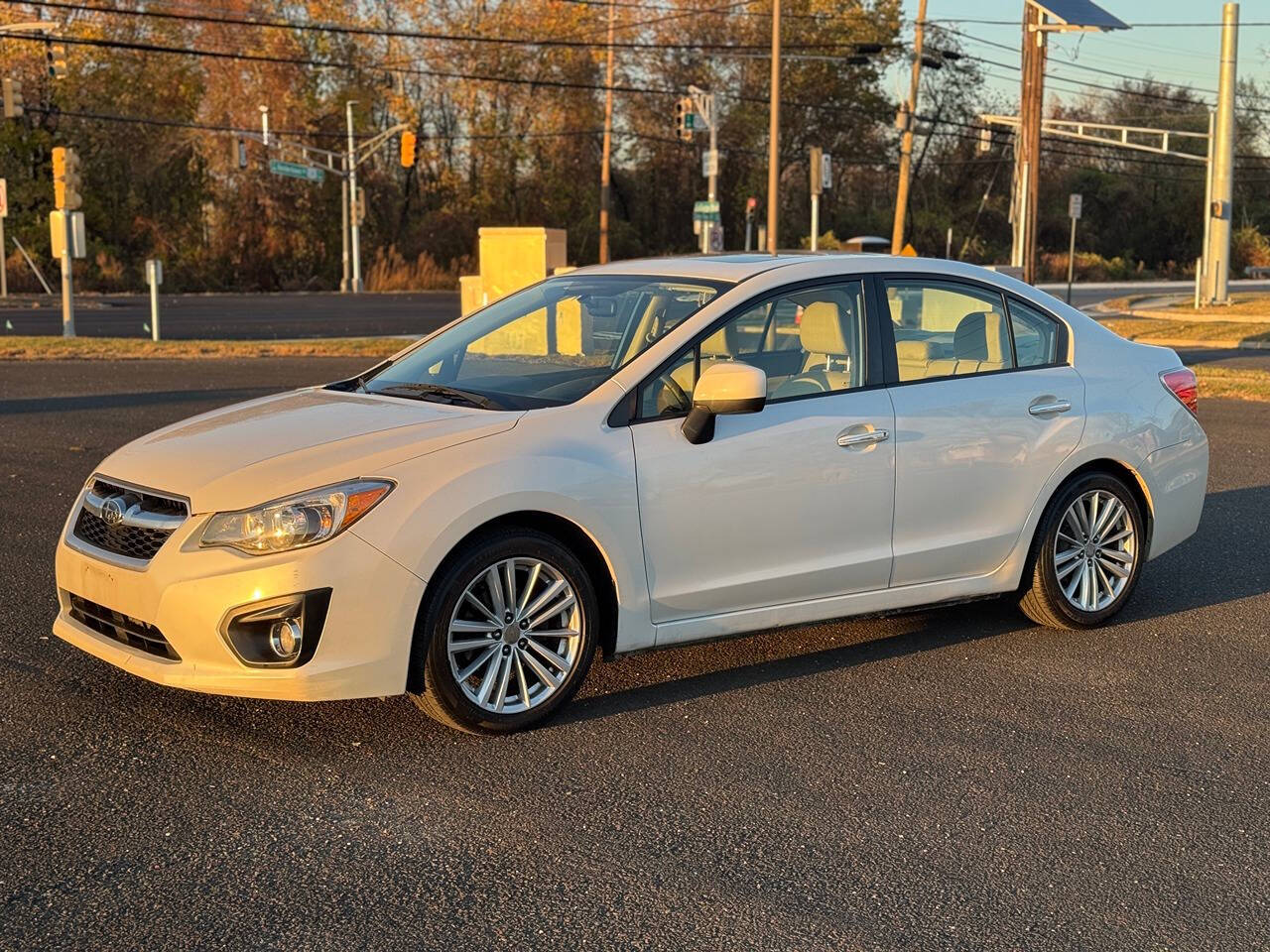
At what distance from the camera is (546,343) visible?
6.02 meters

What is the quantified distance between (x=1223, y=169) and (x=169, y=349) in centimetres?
2760

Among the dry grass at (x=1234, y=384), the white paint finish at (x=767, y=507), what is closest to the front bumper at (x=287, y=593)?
the white paint finish at (x=767, y=507)

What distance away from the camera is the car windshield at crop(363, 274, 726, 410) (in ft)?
18.2

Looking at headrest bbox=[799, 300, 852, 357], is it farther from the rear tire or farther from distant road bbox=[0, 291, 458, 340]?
distant road bbox=[0, 291, 458, 340]

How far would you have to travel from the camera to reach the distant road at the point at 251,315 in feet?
93.5

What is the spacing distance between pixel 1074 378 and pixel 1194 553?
2229 mm

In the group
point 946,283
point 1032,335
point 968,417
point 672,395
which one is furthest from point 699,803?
point 1032,335

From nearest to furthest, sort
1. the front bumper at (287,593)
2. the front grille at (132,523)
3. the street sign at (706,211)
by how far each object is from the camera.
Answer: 1. the front bumper at (287,593)
2. the front grille at (132,523)
3. the street sign at (706,211)

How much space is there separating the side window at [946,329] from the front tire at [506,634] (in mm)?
1805

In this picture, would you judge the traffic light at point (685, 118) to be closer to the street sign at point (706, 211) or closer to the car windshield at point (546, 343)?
the street sign at point (706, 211)

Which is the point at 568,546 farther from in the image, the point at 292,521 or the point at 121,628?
the point at 121,628

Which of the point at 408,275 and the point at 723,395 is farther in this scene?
the point at 408,275

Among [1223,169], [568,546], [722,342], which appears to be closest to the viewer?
[568,546]

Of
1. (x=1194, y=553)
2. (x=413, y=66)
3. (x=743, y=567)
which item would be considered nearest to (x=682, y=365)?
(x=743, y=567)
